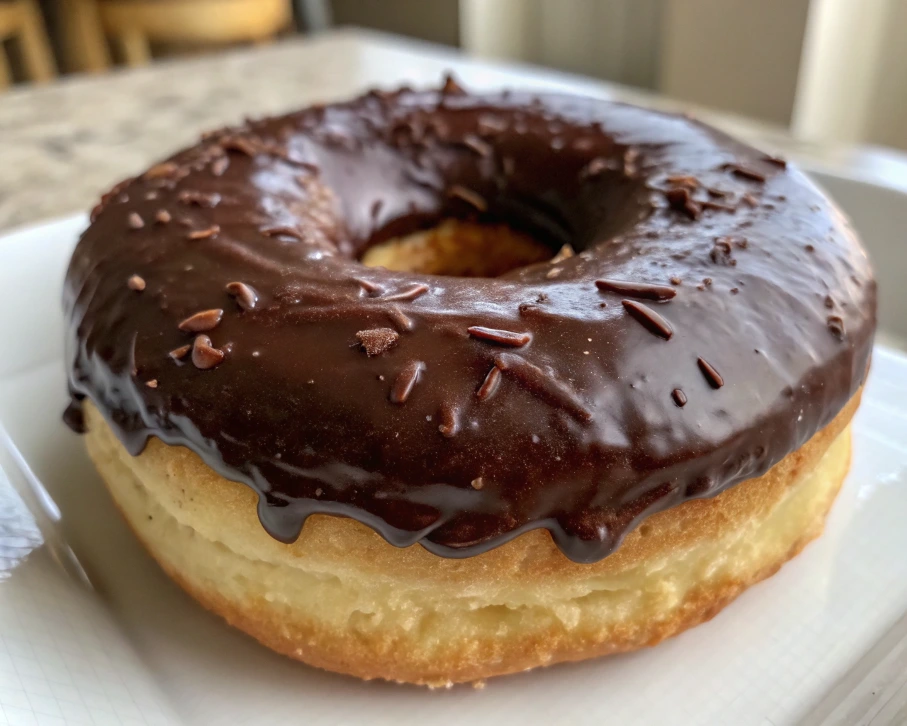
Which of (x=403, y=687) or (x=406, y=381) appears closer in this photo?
(x=406, y=381)

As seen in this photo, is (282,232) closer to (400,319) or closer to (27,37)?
(400,319)

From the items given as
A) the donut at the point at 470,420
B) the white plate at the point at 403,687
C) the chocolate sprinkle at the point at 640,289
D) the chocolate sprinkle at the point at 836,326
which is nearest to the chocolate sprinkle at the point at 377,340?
the donut at the point at 470,420

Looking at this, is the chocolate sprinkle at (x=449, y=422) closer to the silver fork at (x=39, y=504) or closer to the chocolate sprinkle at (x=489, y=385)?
the chocolate sprinkle at (x=489, y=385)

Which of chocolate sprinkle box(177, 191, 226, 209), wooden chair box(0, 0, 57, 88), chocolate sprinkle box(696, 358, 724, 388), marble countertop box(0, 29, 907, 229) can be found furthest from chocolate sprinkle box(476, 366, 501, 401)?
wooden chair box(0, 0, 57, 88)

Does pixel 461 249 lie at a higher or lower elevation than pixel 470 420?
lower

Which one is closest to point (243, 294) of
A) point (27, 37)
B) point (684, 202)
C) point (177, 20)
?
point (684, 202)

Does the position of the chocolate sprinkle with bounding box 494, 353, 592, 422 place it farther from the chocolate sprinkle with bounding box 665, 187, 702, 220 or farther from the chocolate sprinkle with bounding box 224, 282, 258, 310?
the chocolate sprinkle with bounding box 665, 187, 702, 220

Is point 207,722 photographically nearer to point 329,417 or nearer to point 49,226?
point 329,417

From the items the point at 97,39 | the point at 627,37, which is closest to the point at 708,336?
the point at 627,37
